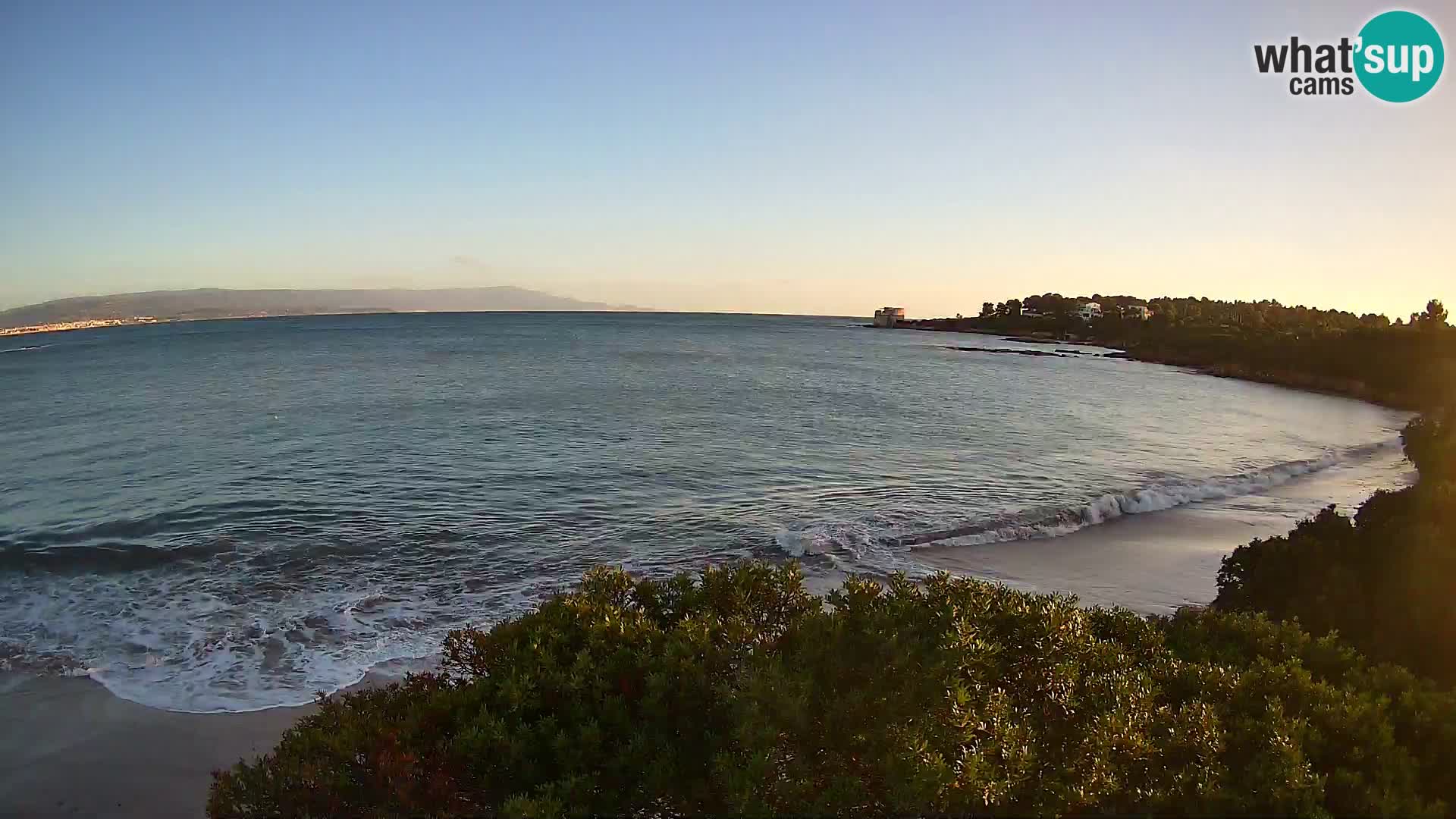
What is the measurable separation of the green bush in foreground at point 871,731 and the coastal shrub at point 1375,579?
7.60ft

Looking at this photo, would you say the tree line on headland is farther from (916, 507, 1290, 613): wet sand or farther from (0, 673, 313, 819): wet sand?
(916, 507, 1290, 613): wet sand

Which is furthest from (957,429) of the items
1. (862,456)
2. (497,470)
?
(497,470)

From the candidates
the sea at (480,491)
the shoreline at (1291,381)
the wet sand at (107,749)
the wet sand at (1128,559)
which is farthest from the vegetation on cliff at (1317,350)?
the wet sand at (107,749)

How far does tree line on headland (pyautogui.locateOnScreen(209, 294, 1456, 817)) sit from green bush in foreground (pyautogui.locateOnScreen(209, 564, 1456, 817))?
2cm

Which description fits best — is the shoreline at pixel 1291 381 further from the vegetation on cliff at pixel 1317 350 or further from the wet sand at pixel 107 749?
the wet sand at pixel 107 749

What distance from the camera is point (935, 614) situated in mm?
5672

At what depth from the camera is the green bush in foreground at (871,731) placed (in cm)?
493

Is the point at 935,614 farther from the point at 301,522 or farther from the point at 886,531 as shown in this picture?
the point at 301,522

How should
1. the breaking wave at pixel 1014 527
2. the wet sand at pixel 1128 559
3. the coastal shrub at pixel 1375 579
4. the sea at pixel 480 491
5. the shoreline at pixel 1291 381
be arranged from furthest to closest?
the shoreline at pixel 1291 381
the breaking wave at pixel 1014 527
the wet sand at pixel 1128 559
the sea at pixel 480 491
the coastal shrub at pixel 1375 579

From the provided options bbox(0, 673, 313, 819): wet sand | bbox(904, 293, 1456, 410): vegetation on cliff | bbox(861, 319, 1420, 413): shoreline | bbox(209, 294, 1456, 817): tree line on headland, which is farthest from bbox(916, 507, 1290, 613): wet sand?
bbox(861, 319, 1420, 413): shoreline

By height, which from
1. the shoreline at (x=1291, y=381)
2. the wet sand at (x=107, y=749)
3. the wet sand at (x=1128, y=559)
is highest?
the shoreline at (x=1291, y=381)

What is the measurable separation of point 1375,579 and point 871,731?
7702 mm

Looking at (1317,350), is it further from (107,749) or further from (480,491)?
(107,749)

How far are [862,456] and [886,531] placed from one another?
903 cm
